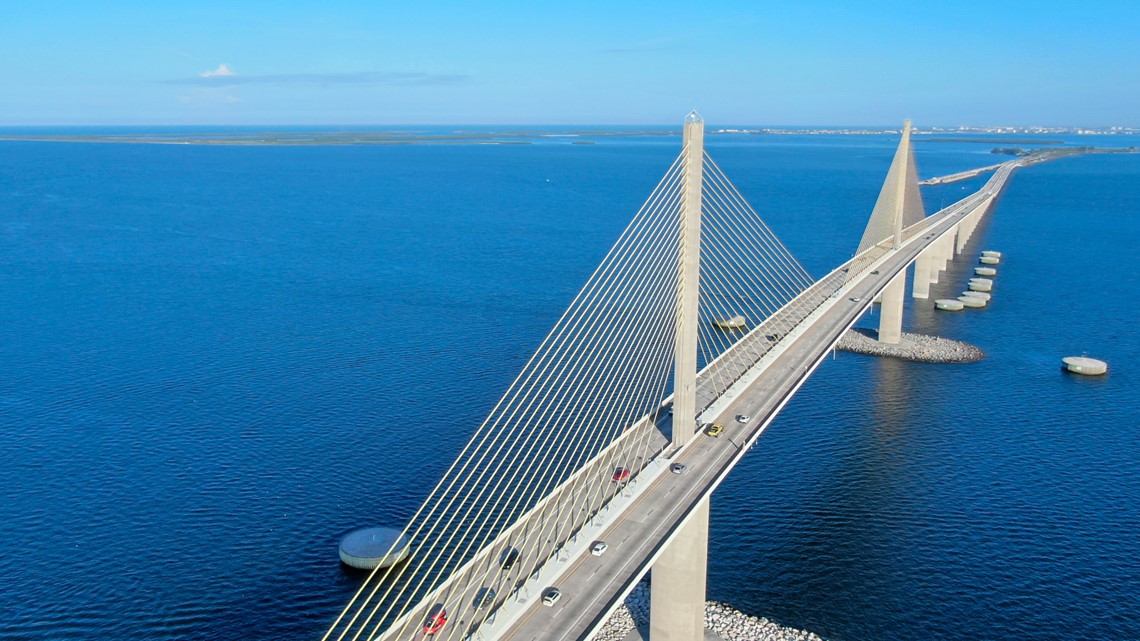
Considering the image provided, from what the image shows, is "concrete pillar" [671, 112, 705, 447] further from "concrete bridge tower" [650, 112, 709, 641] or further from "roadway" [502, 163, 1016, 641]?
"roadway" [502, 163, 1016, 641]

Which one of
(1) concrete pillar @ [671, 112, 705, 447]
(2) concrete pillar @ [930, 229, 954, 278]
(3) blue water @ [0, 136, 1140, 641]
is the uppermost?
(1) concrete pillar @ [671, 112, 705, 447]

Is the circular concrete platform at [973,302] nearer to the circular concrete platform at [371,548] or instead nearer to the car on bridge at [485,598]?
the circular concrete platform at [371,548]

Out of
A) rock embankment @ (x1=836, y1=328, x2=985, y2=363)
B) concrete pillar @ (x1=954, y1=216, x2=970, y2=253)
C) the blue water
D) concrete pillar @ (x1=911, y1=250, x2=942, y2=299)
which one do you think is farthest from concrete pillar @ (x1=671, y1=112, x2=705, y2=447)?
concrete pillar @ (x1=954, y1=216, x2=970, y2=253)

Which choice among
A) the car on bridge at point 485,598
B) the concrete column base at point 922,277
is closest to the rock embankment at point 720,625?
the car on bridge at point 485,598

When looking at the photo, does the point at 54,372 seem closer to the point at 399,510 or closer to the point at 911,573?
the point at 399,510

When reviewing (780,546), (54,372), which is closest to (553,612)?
(780,546)

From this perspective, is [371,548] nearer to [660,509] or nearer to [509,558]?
[509,558]
